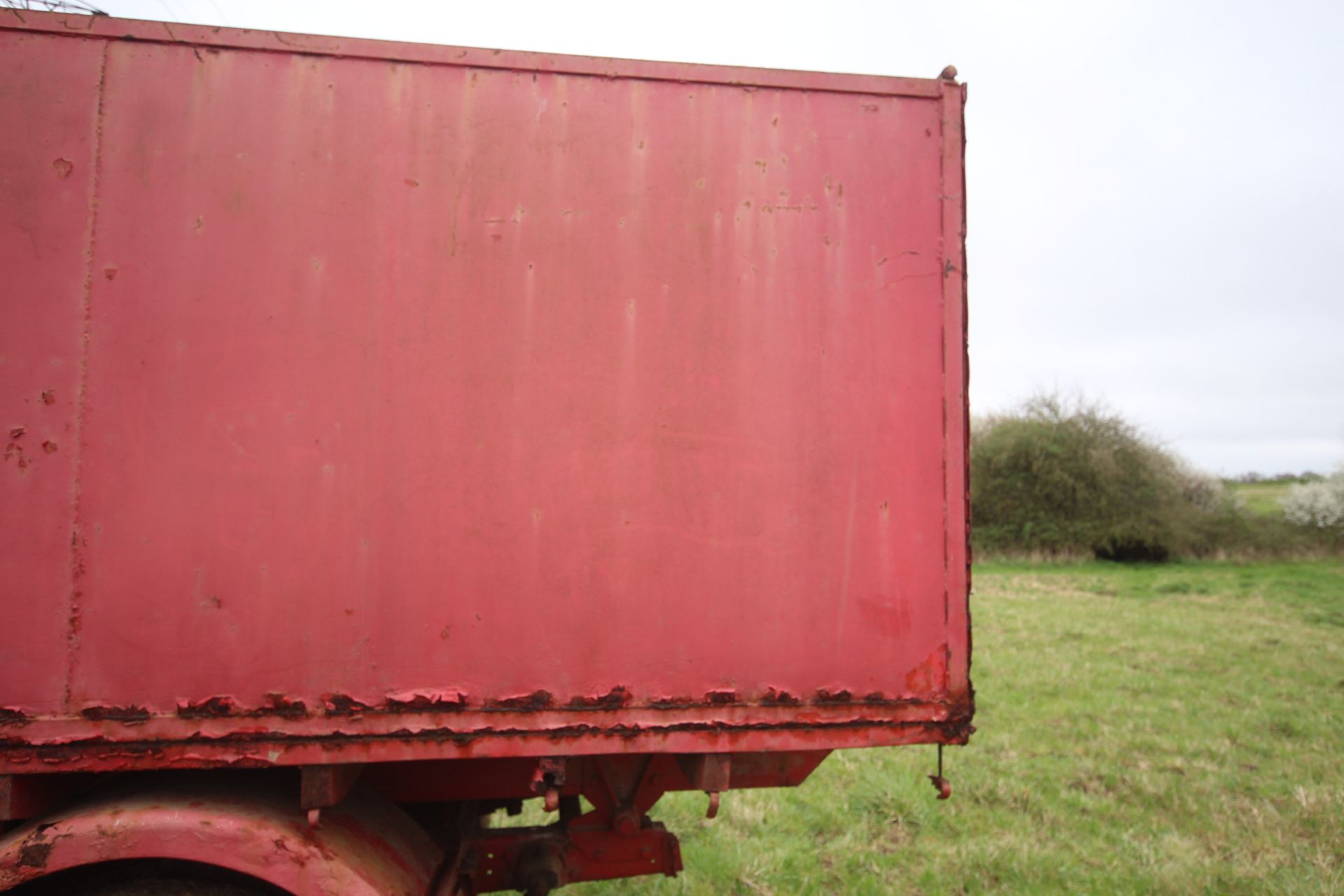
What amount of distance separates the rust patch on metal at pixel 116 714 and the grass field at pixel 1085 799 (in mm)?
2664

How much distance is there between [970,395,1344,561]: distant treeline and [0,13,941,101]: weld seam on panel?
18477mm

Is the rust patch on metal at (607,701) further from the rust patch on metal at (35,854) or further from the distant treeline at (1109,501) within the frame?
the distant treeline at (1109,501)

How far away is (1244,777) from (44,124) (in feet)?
24.2

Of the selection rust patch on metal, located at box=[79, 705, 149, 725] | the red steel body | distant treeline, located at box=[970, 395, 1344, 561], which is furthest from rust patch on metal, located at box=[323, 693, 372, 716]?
distant treeline, located at box=[970, 395, 1344, 561]

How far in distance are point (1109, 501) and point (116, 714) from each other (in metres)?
22.7

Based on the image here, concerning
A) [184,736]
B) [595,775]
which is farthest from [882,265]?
[184,736]

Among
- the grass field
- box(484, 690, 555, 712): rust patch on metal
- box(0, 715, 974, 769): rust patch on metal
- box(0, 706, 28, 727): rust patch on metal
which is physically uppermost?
box(484, 690, 555, 712): rust patch on metal

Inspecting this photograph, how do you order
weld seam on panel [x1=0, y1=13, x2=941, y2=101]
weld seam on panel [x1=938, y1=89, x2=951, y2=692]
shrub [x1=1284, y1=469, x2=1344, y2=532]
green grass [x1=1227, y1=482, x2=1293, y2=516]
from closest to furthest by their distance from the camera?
1. weld seam on panel [x1=0, y1=13, x2=941, y2=101]
2. weld seam on panel [x1=938, y1=89, x2=951, y2=692]
3. shrub [x1=1284, y1=469, x2=1344, y2=532]
4. green grass [x1=1227, y1=482, x2=1293, y2=516]

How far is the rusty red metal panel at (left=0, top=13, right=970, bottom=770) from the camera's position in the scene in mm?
1946

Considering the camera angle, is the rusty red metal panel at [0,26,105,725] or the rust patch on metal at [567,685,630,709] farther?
the rust patch on metal at [567,685,630,709]

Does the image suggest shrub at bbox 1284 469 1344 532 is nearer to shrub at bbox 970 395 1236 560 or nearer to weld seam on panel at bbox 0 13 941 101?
shrub at bbox 970 395 1236 560

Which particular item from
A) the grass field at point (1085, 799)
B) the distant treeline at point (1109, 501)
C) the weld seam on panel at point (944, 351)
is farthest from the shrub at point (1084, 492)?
the weld seam on panel at point (944, 351)

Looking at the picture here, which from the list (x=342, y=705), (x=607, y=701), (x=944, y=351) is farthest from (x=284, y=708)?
(x=944, y=351)

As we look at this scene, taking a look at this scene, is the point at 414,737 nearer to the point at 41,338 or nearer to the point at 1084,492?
the point at 41,338
